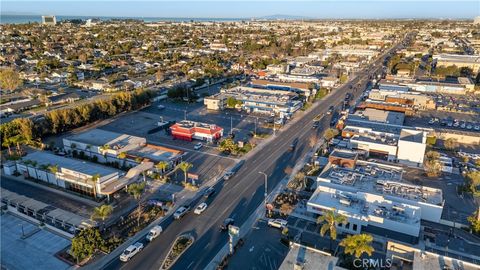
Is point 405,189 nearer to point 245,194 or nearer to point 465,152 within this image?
point 245,194

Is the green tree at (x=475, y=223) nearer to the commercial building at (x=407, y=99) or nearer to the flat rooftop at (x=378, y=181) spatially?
the flat rooftop at (x=378, y=181)

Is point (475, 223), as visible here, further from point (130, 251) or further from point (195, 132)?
point (195, 132)

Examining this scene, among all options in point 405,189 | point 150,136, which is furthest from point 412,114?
point 150,136

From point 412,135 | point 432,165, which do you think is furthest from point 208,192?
point 412,135

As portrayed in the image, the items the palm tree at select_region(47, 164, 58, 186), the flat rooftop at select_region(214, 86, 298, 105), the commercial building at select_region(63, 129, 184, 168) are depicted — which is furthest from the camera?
the flat rooftop at select_region(214, 86, 298, 105)

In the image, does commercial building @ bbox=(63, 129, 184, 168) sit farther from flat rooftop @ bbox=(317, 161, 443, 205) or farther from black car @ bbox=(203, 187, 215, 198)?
flat rooftop @ bbox=(317, 161, 443, 205)

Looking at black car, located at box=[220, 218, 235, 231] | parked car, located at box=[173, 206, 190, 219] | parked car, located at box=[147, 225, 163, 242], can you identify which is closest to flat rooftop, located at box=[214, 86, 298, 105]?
parked car, located at box=[173, 206, 190, 219]
